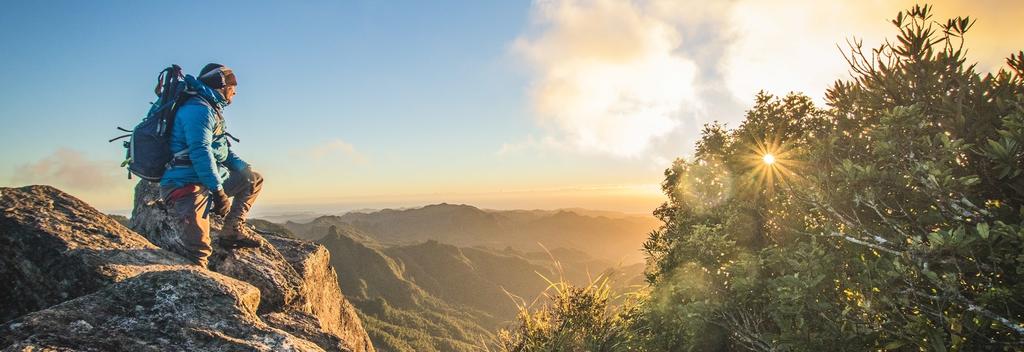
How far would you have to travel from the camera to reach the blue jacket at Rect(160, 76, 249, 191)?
565cm

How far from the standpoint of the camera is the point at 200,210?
601 centimetres

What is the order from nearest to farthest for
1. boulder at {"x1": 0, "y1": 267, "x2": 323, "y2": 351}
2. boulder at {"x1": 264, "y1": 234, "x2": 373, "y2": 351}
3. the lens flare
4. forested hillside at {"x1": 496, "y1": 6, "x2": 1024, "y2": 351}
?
boulder at {"x1": 0, "y1": 267, "x2": 323, "y2": 351}, forested hillside at {"x1": 496, "y1": 6, "x2": 1024, "y2": 351}, boulder at {"x1": 264, "y1": 234, "x2": 373, "y2": 351}, the lens flare

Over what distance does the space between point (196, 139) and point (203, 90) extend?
81 cm

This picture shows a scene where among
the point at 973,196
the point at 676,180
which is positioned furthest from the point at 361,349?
the point at 676,180

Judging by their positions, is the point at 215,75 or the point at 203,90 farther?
the point at 215,75

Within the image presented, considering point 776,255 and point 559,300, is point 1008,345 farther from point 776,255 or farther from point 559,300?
point 559,300

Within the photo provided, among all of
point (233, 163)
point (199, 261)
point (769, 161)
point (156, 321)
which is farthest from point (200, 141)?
point (769, 161)

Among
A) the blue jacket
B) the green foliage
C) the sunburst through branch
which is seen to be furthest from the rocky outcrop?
the sunburst through branch

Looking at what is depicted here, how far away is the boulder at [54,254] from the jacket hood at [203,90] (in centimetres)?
226

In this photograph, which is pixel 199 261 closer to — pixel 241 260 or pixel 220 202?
pixel 241 260

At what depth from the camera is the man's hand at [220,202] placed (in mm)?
6066

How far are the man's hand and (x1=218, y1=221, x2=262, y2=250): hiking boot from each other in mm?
712

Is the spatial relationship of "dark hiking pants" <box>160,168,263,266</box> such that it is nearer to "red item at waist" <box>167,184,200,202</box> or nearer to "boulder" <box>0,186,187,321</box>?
"red item at waist" <box>167,184,200,202</box>

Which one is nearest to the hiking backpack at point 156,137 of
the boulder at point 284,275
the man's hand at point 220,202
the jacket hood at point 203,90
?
the jacket hood at point 203,90
